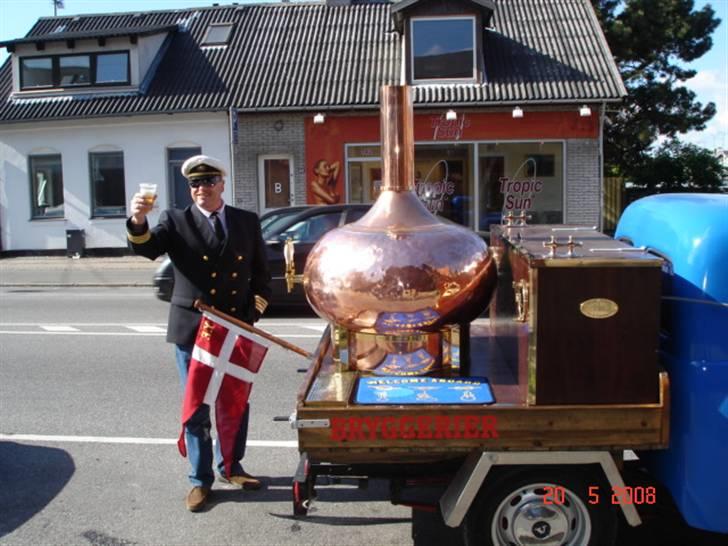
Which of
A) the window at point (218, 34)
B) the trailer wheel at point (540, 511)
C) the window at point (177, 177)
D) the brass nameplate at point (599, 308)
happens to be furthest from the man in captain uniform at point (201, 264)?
the window at point (218, 34)

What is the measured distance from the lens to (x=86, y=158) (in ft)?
62.8

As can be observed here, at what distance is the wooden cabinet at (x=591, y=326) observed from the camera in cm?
253

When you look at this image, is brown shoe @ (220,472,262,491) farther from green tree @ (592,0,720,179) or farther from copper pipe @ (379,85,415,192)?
green tree @ (592,0,720,179)

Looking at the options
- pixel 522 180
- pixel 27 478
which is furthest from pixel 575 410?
pixel 522 180

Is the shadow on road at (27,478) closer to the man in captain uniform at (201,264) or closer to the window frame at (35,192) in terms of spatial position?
the man in captain uniform at (201,264)

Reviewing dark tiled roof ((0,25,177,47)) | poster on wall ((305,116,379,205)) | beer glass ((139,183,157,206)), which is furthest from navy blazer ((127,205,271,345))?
dark tiled roof ((0,25,177,47))

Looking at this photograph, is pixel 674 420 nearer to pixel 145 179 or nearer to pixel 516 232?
pixel 516 232

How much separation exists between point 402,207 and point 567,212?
49.9 ft

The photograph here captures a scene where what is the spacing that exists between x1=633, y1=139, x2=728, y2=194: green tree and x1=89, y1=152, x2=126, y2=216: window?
15.4 m

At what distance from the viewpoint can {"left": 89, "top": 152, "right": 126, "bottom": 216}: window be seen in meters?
19.2

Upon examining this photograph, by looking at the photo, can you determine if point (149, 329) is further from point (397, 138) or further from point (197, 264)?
point (397, 138)

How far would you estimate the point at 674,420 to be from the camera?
107 inches

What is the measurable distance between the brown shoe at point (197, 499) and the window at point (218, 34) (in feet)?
59.2

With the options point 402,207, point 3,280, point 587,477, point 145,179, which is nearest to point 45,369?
point 402,207
